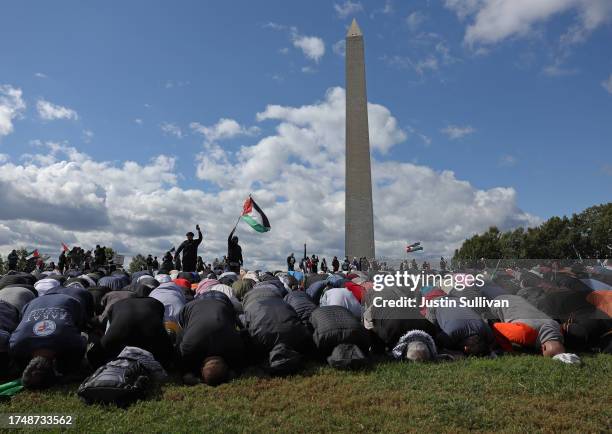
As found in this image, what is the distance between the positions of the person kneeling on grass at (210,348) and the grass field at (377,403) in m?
0.20

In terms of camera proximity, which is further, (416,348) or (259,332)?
(416,348)

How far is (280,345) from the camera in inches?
274

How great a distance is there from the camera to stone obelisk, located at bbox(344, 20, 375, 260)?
37531 millimetres

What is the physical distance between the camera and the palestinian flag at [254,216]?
18016mm

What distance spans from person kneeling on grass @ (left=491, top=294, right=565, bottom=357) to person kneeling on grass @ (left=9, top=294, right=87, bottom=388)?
6.49 metres

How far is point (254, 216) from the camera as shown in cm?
1816

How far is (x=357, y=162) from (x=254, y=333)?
31.8 metres

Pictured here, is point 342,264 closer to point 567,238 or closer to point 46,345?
point 46,345

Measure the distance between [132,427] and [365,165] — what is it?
3418cm

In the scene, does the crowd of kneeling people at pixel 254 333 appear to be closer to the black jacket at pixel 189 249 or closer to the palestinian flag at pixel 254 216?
the black jacket at pixel 189 249

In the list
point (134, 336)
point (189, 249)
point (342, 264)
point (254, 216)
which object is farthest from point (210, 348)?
point (342, 264)

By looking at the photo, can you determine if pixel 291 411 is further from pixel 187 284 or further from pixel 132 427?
pixel 187 284

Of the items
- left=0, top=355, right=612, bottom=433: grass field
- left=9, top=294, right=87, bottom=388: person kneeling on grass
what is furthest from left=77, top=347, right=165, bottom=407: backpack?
left=9, top=294, right=87, bottom=388: person kneeling on grass

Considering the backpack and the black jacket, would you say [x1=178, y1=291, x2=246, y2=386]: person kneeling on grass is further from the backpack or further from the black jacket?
the black jacket
